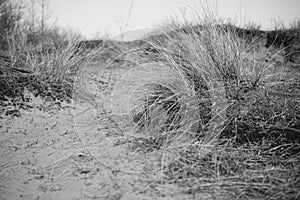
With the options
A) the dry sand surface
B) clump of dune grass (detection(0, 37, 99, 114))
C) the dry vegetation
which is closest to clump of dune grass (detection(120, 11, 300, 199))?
the dry vegetation

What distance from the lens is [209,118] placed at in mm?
1700

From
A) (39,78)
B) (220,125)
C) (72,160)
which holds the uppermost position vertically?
(39,78)

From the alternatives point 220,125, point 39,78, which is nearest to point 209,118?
point 220,125

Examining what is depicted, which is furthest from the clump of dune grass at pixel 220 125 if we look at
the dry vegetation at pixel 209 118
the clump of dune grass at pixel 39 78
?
the clump of dune grass at pixel 39 78

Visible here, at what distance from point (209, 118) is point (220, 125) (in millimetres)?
108

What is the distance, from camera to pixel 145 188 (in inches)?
45.7

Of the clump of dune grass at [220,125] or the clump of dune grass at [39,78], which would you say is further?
the clump of dune grass at [39,78]

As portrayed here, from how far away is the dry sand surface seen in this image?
1.18m

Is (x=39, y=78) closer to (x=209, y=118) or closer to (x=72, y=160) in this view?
(x=72, y=160)

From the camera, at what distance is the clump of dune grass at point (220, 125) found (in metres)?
1.21

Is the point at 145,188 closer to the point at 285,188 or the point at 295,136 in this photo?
the point at 285,188

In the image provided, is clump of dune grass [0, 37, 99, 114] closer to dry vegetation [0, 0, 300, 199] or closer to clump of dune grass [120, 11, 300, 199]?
dry vegetation [0, 0, 300, 199]

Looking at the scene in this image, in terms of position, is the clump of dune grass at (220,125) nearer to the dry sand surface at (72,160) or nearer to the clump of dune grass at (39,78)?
the dry sand surface at (72,160)

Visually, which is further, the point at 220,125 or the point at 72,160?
the point at 220,125
